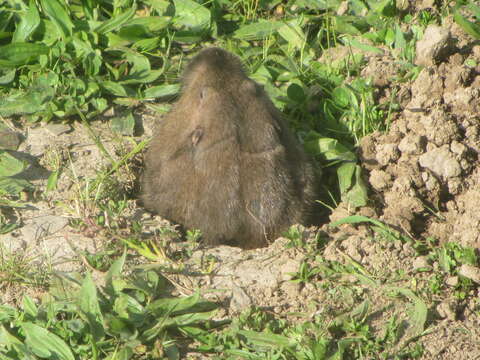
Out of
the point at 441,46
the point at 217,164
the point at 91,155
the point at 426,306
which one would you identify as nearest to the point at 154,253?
the point at 217,164

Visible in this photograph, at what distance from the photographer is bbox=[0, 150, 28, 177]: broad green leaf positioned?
15.7ft

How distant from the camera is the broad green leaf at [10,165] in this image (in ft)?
15.7

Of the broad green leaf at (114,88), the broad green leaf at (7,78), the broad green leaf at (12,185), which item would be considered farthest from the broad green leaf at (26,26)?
the broad green leaf at (12,185)

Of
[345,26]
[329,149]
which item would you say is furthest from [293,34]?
[329,149]

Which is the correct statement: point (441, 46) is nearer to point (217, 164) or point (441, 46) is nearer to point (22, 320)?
point (217, 164)

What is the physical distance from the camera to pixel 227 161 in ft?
15.1

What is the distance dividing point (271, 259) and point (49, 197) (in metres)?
1.38

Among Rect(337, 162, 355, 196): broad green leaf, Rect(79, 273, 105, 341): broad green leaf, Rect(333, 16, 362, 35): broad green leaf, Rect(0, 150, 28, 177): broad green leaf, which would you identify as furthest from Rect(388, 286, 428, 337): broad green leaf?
Rect(333, 16, 362, 35): broad green leaf

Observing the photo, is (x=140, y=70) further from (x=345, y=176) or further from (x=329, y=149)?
(x=345, y=176)

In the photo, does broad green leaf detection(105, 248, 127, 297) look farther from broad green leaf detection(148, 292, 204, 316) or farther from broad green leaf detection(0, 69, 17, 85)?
broad green leaf detection(0, 69, 17, 85)

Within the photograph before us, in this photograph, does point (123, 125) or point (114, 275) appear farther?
point (123, 125)

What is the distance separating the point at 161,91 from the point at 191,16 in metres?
0.73

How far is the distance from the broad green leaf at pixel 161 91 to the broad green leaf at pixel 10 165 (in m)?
1.06

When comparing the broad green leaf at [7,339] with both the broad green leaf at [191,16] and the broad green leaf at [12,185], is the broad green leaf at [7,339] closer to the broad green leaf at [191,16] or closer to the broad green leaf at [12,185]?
the broad green leaf at [12,185]
